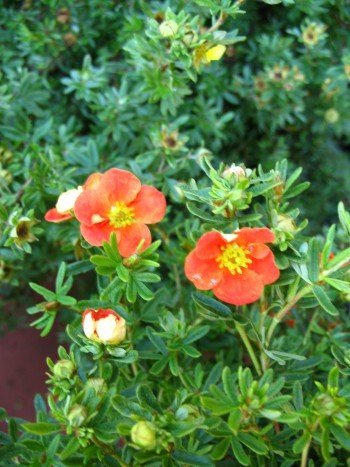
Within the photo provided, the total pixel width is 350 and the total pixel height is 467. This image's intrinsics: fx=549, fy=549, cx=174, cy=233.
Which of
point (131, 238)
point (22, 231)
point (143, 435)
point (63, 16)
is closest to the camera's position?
point (143, 435)

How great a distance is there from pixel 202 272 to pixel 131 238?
0.14 meters

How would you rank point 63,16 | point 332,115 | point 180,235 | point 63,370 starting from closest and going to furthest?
point 63,370 < point 180,235 < point 63,16 < point 332,115

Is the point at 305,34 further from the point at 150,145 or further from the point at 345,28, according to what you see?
the point at 150,145

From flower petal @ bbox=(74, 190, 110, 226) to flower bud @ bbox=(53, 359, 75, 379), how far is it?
22 cm

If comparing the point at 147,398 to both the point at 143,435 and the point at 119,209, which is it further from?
the point at 119,209

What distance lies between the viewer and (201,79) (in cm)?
162

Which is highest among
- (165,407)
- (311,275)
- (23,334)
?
(311,275)

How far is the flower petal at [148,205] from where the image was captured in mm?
944

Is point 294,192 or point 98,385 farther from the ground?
point 294,192

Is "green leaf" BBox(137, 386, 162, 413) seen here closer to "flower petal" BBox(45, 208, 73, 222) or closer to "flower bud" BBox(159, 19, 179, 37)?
"flower petal" BBox(45, 208, 73, 222)

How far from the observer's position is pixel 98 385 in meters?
0.84

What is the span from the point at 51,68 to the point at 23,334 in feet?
2.93

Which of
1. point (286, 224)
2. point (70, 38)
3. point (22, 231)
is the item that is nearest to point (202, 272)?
point (286, 224)

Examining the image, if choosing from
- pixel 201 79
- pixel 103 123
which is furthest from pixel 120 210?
pixel 201 79
